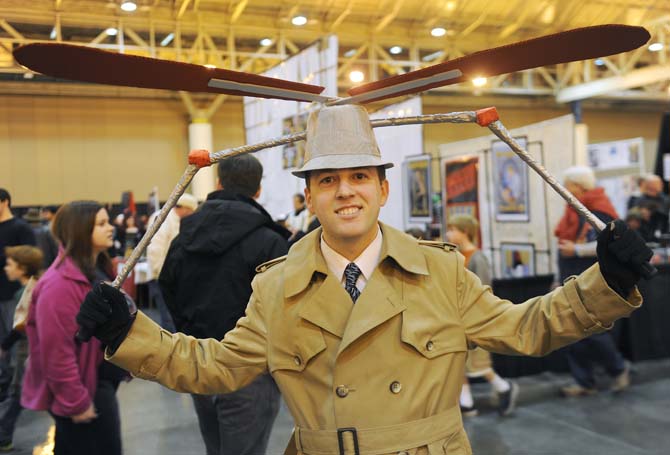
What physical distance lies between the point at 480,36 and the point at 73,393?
1472cm

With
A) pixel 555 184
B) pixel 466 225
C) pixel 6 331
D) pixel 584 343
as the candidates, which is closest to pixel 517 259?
pixel 584 343

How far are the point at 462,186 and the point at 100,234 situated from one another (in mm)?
5737

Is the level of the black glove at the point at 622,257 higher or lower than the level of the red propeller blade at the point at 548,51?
lower

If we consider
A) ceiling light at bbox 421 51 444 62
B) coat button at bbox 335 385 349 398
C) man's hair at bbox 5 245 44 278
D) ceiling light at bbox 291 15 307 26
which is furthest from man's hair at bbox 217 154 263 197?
ceiling light at bbox 421 51 444 62

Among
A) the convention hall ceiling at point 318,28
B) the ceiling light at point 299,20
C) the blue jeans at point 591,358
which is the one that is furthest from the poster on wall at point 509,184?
the ceiling light at point 299,20

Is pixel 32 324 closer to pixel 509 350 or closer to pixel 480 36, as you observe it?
pixel 509 350

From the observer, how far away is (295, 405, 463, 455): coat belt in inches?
66.9

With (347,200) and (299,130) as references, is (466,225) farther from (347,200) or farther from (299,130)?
(347,200)

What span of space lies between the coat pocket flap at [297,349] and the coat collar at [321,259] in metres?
0.12

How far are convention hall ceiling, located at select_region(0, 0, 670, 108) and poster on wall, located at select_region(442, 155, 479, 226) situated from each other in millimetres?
5887

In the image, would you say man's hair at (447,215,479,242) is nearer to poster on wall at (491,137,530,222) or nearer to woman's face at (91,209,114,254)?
poster on wall at (491,137,530,222)

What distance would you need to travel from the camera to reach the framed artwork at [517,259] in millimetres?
7082

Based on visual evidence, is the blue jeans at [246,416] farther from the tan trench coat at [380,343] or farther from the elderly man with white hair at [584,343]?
the elderly man with white hair at [584,343]

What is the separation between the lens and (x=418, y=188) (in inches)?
323
